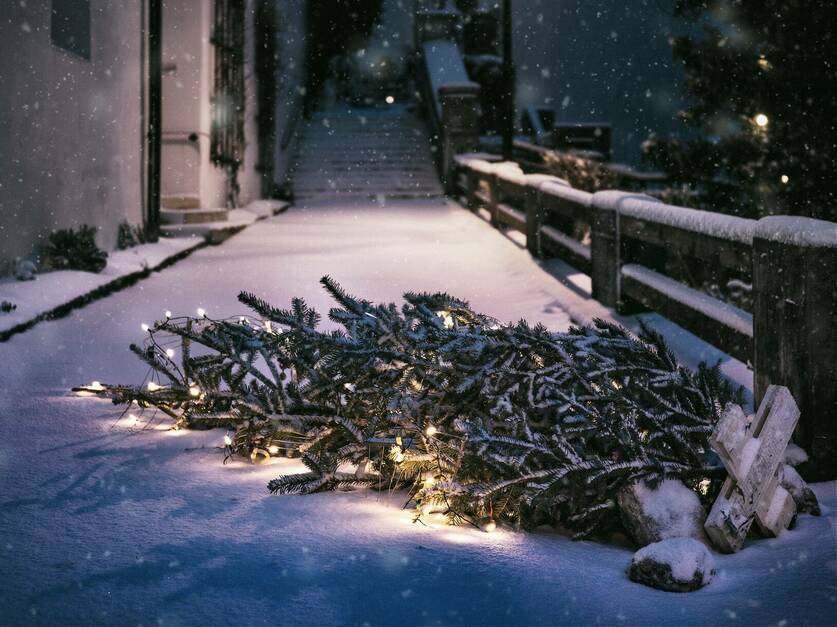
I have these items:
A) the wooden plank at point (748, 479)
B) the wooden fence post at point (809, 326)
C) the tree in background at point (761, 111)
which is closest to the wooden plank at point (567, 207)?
the tree in background at point (761, 111)

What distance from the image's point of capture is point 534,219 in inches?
403

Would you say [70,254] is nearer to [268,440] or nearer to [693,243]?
[268,440]

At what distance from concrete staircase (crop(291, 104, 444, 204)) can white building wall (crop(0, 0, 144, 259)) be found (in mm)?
8306

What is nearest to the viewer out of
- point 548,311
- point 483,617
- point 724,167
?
point 483,617

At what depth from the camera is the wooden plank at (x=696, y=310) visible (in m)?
4.55

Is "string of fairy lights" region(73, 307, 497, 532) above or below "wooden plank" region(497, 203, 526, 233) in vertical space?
below

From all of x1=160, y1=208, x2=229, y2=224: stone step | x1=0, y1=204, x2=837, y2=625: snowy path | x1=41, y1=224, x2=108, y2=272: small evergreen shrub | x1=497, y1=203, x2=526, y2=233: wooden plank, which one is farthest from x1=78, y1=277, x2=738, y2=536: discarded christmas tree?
x1=160, y1=208, x2=229, y2=224: stone step

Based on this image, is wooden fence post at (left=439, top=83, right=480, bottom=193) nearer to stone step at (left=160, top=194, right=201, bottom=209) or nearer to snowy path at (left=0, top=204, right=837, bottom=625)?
stone step at (left=160, top=194, right=201, bottom=209)

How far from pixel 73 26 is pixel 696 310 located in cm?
708

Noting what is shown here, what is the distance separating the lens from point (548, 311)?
7465 mm

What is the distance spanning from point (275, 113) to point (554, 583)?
1815 cm

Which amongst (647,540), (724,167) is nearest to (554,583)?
(647,540)

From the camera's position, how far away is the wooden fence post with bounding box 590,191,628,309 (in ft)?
22.7

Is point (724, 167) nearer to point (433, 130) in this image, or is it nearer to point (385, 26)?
point (433, 130)
